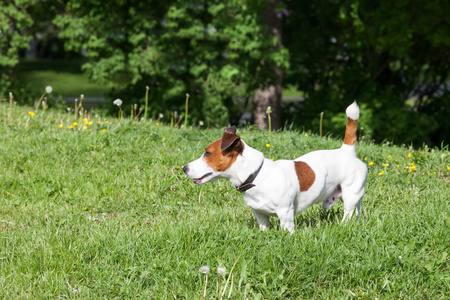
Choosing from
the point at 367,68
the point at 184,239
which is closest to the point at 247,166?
the point at 184,239

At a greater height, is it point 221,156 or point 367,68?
point 221,156

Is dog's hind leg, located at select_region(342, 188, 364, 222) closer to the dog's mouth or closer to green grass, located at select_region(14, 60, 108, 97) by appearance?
the dog's mouth

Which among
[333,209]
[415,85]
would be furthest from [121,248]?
[415,85]

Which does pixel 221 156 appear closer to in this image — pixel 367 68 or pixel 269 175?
pixel 269 175

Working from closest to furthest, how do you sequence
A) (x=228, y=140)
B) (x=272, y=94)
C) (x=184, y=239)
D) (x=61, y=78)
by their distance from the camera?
(x=228, y=140)
(x=184, y=239)
(x=272, y=94)
(x=61, y=78)

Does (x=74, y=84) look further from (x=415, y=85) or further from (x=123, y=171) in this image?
(x=123, y=171)

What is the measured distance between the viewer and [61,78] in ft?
123

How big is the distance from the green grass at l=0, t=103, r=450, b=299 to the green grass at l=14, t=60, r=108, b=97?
23632mm

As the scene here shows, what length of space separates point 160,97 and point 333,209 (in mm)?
9787

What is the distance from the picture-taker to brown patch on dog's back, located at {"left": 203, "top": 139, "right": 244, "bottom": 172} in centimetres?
418

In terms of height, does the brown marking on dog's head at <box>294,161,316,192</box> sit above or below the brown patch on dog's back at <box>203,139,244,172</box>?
below

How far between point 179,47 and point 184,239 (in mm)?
10287

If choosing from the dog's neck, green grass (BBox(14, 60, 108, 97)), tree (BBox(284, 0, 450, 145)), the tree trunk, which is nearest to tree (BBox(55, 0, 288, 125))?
the tree trunk

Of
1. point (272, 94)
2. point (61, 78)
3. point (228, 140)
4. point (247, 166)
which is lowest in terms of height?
point (61, 78)
